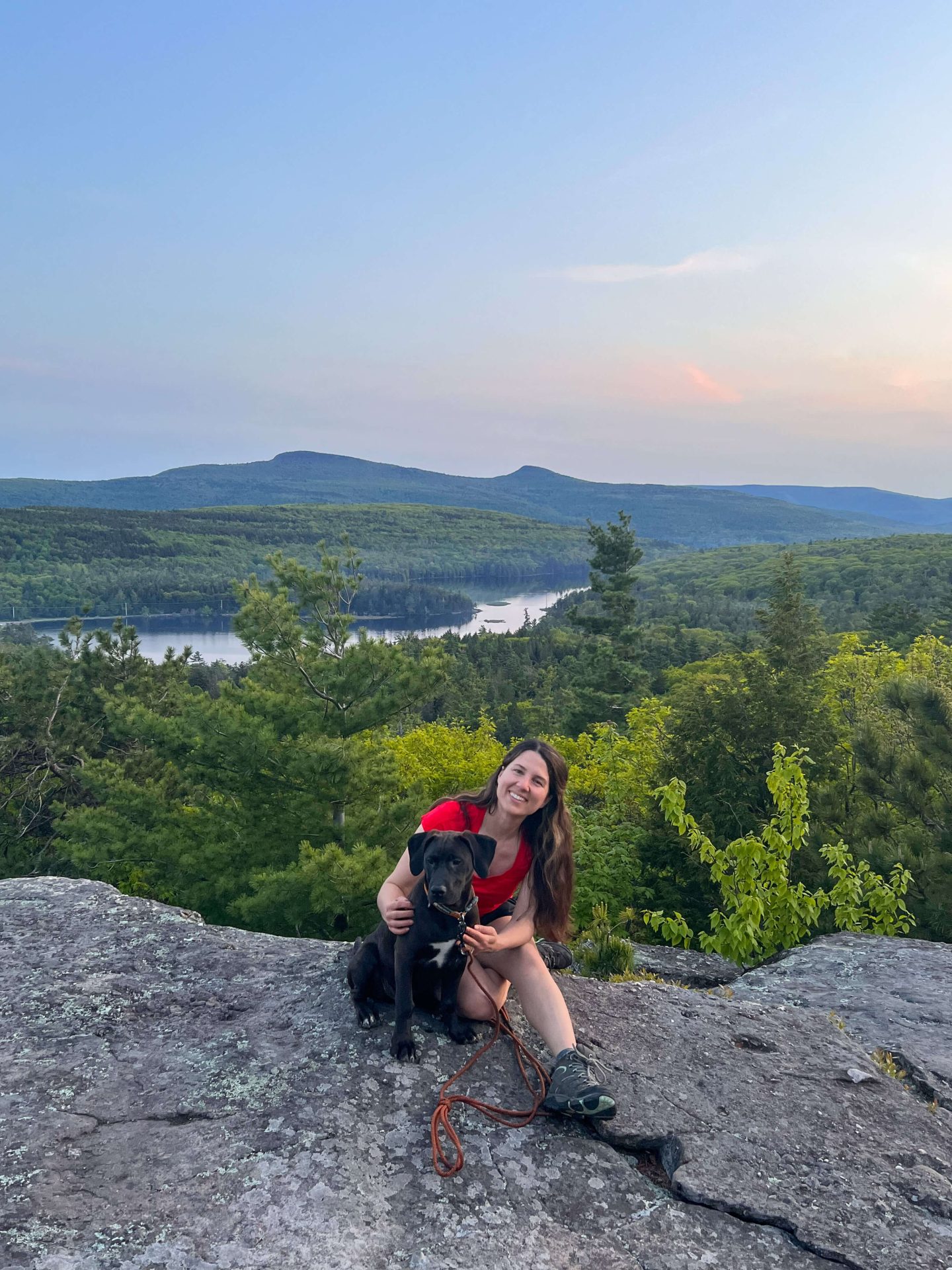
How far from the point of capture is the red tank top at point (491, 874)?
432cm

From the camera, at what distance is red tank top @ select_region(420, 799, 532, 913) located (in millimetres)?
4316

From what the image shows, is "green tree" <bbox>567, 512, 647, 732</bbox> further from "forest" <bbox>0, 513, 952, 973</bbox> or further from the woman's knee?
the woman's knee

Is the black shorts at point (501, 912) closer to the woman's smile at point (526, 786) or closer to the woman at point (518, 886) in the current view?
the woman at point (518, 886)

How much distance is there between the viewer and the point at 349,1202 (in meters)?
2.92

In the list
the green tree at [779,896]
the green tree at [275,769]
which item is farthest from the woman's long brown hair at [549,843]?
the green tree at [275,769]

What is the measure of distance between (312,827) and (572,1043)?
39.9 ft

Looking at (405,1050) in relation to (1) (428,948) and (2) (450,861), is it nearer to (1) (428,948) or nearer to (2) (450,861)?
(1) (428,948)

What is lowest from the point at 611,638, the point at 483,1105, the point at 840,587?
the point at 611,638

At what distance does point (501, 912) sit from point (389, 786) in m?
11.3

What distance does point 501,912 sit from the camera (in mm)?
4352

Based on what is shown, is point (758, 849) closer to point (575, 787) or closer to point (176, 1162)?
point (176, 1162)

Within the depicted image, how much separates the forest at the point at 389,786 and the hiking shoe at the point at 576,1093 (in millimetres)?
2207

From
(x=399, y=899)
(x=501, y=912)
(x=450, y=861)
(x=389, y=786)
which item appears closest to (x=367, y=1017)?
(x=399, y=899)

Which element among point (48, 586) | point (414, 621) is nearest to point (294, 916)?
point (414, 621)
